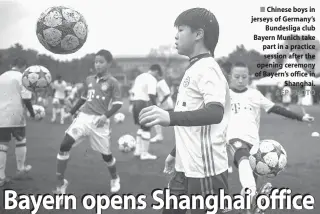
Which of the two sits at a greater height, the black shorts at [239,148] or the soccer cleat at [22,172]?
the black shorts at [239,148]

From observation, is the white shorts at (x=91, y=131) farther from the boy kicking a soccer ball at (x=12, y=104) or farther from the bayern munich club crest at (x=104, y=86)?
the boy kicking a soccer ball at (x=12, y=104)

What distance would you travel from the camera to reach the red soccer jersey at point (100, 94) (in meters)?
5.74

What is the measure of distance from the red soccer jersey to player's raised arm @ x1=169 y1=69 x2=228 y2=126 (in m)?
3.25

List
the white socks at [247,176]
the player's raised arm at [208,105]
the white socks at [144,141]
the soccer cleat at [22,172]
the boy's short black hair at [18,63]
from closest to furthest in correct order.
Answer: the player's raised arm at [208,105]
the white socks at [247,176]
the boy's short black hair at [18,63]
the soccer cleat at [22,172]
the white socks at [144,141]

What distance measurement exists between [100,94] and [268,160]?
279cm

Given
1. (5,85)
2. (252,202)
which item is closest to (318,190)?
(252,202)

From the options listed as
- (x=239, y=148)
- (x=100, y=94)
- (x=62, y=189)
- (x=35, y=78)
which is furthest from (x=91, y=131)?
(x=239, y=148)

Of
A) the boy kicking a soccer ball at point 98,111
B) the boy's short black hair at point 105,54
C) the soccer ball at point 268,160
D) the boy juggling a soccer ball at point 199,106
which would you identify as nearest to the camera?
the boy juggling a soccer ball at point 199,106

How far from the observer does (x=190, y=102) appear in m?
2.83

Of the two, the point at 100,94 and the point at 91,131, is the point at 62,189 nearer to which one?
the point at 91,131

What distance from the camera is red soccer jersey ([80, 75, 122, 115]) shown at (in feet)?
18.8

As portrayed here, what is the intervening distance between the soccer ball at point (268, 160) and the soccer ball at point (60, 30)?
2391 mm

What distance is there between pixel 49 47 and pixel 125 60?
9391 cm

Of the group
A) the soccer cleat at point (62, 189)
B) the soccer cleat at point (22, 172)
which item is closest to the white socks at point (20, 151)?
the soccer cleat at point (22, 172)
